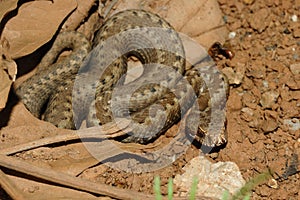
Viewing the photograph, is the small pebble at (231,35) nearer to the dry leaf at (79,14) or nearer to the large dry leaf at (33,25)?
the dry leaf at (79,14)

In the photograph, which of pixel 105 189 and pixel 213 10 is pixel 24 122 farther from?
pixel 213 10

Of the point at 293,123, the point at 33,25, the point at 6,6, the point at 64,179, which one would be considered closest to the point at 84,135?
the point at 64,179

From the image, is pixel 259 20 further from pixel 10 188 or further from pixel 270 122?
pixel 10 188

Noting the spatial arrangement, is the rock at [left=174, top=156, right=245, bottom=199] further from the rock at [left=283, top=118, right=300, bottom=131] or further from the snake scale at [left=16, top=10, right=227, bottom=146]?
the rock at [left=283, top=118, right=300, bottom=131]

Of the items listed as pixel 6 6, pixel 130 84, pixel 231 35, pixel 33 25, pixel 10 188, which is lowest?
pixel 130 84

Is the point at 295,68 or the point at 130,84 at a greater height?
the point at 130,84

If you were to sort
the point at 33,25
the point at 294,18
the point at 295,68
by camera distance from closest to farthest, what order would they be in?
1. the point at 33,25
2. the point at 295,68
3. the point at 294,18

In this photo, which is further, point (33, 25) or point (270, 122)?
point (270, 122)

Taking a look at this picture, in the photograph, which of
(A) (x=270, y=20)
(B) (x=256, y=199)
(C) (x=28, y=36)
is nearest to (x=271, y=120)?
(B) (x=256, y=199)
